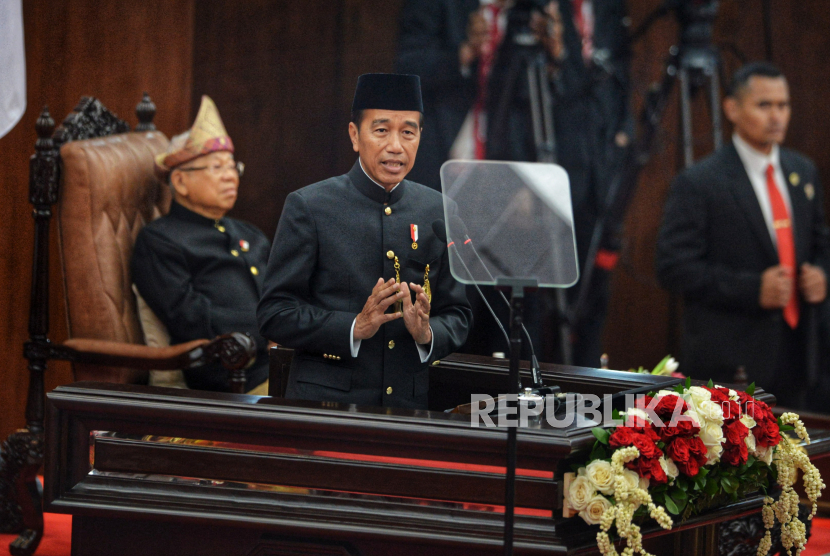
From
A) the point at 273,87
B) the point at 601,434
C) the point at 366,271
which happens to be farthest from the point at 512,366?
the point at 273,87

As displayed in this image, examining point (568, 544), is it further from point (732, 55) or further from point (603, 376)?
point (732, 55)

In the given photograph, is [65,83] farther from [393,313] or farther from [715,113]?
[715,113]

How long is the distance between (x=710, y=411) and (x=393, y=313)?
2.19 ft

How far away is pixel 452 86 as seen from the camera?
425 cm

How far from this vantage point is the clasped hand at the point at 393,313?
193cm

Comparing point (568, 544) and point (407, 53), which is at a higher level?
point (407, 53)

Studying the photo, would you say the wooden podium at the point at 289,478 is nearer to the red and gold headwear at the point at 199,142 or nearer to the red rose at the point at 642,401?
the red rose at the point at 642,401

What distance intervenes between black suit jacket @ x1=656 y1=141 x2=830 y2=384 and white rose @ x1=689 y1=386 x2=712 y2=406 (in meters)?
1.75

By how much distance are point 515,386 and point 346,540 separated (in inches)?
18.5

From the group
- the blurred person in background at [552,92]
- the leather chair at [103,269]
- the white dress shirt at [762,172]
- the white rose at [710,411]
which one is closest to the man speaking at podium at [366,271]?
the white rose at [710,411]

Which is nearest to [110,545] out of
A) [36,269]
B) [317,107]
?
[36,269]

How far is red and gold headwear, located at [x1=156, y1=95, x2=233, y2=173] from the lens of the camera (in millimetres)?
3291

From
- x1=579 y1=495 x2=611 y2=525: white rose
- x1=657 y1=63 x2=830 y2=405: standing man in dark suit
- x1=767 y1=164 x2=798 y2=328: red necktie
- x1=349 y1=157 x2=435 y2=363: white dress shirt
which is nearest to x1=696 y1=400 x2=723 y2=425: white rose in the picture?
x1=579 y1=495 x2=611 y2=525: white rose

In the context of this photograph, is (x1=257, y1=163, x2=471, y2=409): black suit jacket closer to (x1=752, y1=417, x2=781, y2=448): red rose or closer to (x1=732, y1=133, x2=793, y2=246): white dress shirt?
(x1=752, y1=417, x2=781, y2=448): red rose
